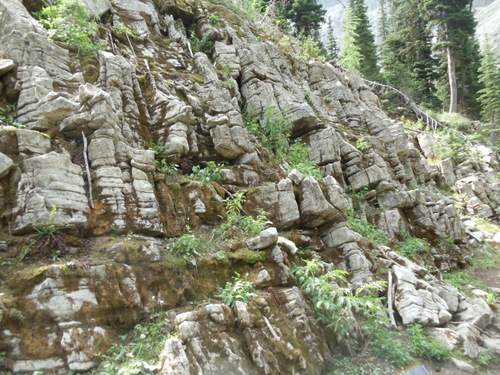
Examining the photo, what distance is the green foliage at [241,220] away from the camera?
788cm

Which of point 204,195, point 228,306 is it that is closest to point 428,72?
point 204,195

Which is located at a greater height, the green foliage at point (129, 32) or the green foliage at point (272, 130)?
the green foliage at point (129, 32)

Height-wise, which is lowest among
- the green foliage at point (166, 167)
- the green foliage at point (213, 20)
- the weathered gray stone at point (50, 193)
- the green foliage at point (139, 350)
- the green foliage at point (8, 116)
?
the green foliage at point (139, 350)

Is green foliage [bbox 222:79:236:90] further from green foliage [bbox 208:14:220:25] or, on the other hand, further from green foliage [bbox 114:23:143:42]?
green foliage [bbox 208:14:220:25]

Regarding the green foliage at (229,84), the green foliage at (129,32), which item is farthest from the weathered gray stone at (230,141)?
the green foliage at (129,32)

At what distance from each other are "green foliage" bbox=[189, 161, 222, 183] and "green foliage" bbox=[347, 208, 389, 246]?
5.80m

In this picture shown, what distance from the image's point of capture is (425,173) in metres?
20.0

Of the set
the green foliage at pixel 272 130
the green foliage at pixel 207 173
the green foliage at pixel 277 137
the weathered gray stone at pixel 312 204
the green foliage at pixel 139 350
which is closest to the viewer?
the green foliage at pixel 139 350

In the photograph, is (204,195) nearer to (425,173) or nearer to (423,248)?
(423,248)

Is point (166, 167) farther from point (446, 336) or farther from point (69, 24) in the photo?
point (446, 336)

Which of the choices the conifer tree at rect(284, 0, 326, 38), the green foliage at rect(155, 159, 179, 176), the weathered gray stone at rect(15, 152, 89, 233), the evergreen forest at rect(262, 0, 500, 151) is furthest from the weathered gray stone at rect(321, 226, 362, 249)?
the conifer tree at rect(284, 0, 326, 38)

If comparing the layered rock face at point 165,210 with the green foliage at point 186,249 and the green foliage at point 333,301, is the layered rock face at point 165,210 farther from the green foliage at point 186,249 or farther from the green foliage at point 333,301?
the green foliage at point 333,301

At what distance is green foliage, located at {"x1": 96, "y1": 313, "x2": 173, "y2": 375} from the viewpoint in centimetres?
423

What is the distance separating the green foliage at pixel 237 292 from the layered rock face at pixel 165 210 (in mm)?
193
